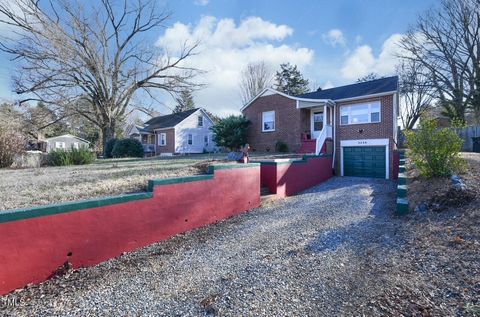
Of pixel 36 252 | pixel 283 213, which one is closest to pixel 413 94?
pixel 283 213

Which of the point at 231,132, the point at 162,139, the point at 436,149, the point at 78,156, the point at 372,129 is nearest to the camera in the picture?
the point at 436,149

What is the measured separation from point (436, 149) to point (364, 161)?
873cm

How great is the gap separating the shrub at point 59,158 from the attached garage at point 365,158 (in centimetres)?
1416

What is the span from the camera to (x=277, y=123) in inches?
718

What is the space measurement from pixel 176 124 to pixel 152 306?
25.8 metres

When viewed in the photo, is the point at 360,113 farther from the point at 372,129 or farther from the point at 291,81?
the point at 291,81

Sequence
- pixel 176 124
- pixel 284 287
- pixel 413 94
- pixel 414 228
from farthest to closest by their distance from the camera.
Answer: pixel 413 94
pixel 176 124
pixel 414 228
pixel 284 287

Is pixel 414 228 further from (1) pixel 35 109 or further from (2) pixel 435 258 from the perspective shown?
(1) pixel 35 109

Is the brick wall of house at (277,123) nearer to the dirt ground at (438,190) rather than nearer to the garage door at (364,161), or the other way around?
the garage door at (364,161)

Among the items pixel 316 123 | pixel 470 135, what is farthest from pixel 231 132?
pixel 470 135

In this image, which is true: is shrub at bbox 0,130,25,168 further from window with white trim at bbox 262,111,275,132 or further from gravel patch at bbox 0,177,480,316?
window with white trim at bbox 262,111,275,132

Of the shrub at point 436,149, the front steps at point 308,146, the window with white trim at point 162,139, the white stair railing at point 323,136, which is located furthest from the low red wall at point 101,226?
the window with white trim at point 162,139

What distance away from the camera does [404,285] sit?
289cm

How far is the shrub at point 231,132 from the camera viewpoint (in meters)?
19.2
